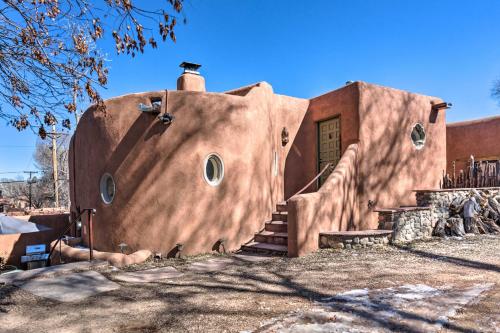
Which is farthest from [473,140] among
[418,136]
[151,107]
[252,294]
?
[252,294]

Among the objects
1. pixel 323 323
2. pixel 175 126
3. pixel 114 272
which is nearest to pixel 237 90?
A: pixel 175 126

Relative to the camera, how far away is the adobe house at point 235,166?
804 centimetres

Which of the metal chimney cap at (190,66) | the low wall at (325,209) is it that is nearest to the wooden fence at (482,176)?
the low wall at (325,209)

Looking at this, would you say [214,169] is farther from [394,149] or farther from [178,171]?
[394,149]

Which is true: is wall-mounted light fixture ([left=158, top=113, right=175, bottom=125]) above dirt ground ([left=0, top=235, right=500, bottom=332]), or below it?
above

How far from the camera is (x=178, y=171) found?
26.4ft

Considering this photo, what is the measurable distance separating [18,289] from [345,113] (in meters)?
8.36

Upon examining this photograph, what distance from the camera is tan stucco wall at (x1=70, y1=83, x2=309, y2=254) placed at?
8.05 metres

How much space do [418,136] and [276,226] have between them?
5.67 meters

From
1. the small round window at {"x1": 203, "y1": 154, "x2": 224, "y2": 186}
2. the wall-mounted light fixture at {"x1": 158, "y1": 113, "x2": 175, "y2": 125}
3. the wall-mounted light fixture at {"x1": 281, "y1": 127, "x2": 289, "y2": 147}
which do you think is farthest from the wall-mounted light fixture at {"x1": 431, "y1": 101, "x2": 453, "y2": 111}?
the wall-mounted light fixture at {"x1": 158, "y1": 113, "x2": 175, "y2": 125}

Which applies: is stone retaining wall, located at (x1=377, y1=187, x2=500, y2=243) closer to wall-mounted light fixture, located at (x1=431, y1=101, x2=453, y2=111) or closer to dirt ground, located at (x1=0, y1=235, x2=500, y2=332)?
dirt ground, located at (x1=0, y1=235, x2=500, y2=332)

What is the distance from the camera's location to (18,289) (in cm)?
492

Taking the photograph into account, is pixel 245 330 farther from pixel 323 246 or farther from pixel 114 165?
pixel 114 165

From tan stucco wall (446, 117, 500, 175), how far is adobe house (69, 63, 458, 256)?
3.98 metres
